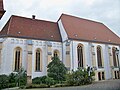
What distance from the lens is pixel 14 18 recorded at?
100 ft

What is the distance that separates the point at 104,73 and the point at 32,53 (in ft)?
52.7

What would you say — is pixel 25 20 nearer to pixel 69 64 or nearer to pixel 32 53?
pixel 32 53

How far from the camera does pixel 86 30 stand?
35.0 metres

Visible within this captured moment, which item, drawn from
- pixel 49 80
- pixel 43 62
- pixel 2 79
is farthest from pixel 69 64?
pixel 2 79

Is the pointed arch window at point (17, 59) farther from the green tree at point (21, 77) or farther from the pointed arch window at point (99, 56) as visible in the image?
the pointed arch window at point (99, 56)

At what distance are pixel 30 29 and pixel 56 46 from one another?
6.22 meters

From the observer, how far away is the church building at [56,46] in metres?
26.9

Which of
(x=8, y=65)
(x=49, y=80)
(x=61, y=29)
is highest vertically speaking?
(x=61, y=29)

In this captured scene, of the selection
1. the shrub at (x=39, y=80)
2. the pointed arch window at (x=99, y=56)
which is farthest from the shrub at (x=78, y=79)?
the pointed arch window at (x=99, y=56)

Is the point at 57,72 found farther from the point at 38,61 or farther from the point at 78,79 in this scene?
the point at 78,79

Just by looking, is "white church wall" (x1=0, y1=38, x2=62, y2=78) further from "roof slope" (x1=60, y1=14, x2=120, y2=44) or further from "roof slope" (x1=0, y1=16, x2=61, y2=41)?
"roof slope" (x1=60, y1=14, x2=120, y2=44)

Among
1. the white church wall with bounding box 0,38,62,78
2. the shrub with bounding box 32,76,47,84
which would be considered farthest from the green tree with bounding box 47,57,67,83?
the white church wall with bounding box 0,38,62,78

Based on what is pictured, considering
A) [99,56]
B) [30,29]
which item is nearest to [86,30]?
[99,56]

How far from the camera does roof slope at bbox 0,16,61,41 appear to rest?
28078mm
